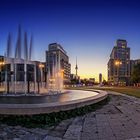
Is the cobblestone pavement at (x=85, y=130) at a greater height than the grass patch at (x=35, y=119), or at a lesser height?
lesser

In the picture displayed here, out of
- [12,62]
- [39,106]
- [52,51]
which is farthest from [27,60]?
[52,51]

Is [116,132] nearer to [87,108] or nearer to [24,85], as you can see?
[87,108]

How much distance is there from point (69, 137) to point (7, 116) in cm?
253

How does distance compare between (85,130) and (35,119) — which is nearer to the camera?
(85,130)

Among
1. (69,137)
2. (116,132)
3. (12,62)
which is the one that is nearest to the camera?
(69,137)

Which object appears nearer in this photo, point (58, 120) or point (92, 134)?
point (92, 134)

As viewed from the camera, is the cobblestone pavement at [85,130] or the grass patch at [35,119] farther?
the grass patch at [35,119]

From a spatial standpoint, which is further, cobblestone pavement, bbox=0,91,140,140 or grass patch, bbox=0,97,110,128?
grass patch, bbox=0,97,110,128

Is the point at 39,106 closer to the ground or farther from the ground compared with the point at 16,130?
farther from the ground

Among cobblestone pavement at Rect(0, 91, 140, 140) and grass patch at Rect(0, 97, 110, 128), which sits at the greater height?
grass patch at Rect(0, 97, 110, 128)

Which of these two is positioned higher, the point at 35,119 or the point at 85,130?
the point at 35,119

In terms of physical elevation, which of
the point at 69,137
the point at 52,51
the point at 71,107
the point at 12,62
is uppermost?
the point at 52,51

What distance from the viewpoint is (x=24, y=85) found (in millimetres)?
22516

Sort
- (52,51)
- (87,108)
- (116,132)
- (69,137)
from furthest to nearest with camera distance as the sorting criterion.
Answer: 1. (52,51)
2. (87,108)
3. (116,132)
4. (69,137)
